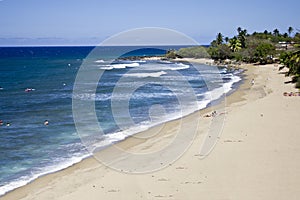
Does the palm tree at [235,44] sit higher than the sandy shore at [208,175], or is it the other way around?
the palm tree at [235,44]

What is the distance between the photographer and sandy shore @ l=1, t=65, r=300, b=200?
10805 mm

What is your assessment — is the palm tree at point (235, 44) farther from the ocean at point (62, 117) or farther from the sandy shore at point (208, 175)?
the sandy shore at point (208, 175)

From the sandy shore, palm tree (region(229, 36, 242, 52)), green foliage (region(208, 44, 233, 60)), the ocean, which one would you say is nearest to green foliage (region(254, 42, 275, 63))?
palm tree (region(229, 36, 242, 52))

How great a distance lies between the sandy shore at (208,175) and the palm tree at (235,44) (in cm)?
6487

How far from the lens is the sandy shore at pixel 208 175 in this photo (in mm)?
10805

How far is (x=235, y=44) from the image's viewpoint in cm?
8181

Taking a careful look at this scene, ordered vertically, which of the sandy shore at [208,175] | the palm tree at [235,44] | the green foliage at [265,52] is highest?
the palm tree at [235,44]

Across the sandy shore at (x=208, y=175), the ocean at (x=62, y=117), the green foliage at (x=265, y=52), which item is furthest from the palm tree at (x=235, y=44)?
the sandy shore at (x=208, y=175)

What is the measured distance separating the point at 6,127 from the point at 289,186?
17.0m

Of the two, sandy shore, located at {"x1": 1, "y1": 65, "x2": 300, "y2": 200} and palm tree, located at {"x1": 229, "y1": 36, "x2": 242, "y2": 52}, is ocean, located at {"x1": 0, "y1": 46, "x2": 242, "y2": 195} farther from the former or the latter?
palm tree, located at {"x1": 229, "y1": 36, "x2": 242, "y2": 52}

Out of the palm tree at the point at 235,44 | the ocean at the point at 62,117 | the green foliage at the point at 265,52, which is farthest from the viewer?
the palm tree at the point at 235,44

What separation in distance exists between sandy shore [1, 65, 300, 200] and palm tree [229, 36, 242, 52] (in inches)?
2554

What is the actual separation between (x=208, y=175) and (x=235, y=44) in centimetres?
7351

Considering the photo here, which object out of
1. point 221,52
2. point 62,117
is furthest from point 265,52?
point 62,117
